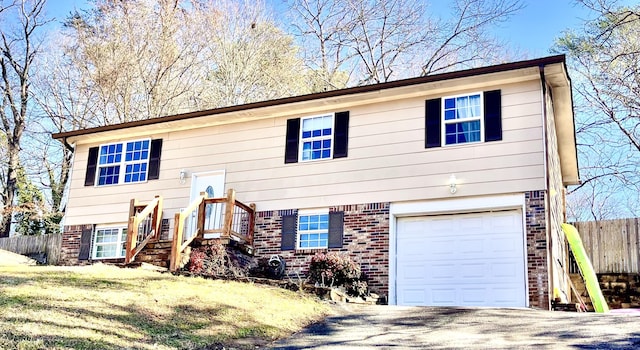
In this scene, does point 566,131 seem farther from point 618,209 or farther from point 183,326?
point 618,209

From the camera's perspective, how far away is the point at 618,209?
30.6 meters

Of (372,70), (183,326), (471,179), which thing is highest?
(372,70)

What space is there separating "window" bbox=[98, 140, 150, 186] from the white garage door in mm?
6779

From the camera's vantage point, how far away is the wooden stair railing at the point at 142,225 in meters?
14.5

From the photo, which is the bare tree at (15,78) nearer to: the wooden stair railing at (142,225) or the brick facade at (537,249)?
the wooden stair railing at (142,225)

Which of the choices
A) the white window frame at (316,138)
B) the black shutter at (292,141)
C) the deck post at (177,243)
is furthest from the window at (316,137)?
the deck post at (177,243)

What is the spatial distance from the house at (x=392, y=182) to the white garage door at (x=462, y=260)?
0.07 feet

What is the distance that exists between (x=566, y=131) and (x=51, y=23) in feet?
63.3

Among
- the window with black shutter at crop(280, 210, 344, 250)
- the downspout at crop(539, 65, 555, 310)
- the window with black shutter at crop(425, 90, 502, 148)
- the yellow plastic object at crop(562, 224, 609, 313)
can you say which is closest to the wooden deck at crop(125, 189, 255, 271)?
the window with black shutter at crop(280, 210, 344, 250)

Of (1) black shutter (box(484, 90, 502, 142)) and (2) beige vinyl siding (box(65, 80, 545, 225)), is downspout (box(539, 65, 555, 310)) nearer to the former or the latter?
(2) beige vinyl siding (box(65, 80, 545, 225))

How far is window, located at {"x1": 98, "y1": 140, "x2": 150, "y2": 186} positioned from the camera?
57.0 feet

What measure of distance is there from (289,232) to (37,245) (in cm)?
998

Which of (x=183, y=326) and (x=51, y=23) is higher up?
(x=51, y=23)

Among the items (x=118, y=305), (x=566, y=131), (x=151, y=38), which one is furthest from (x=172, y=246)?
(x=151, y=38)
